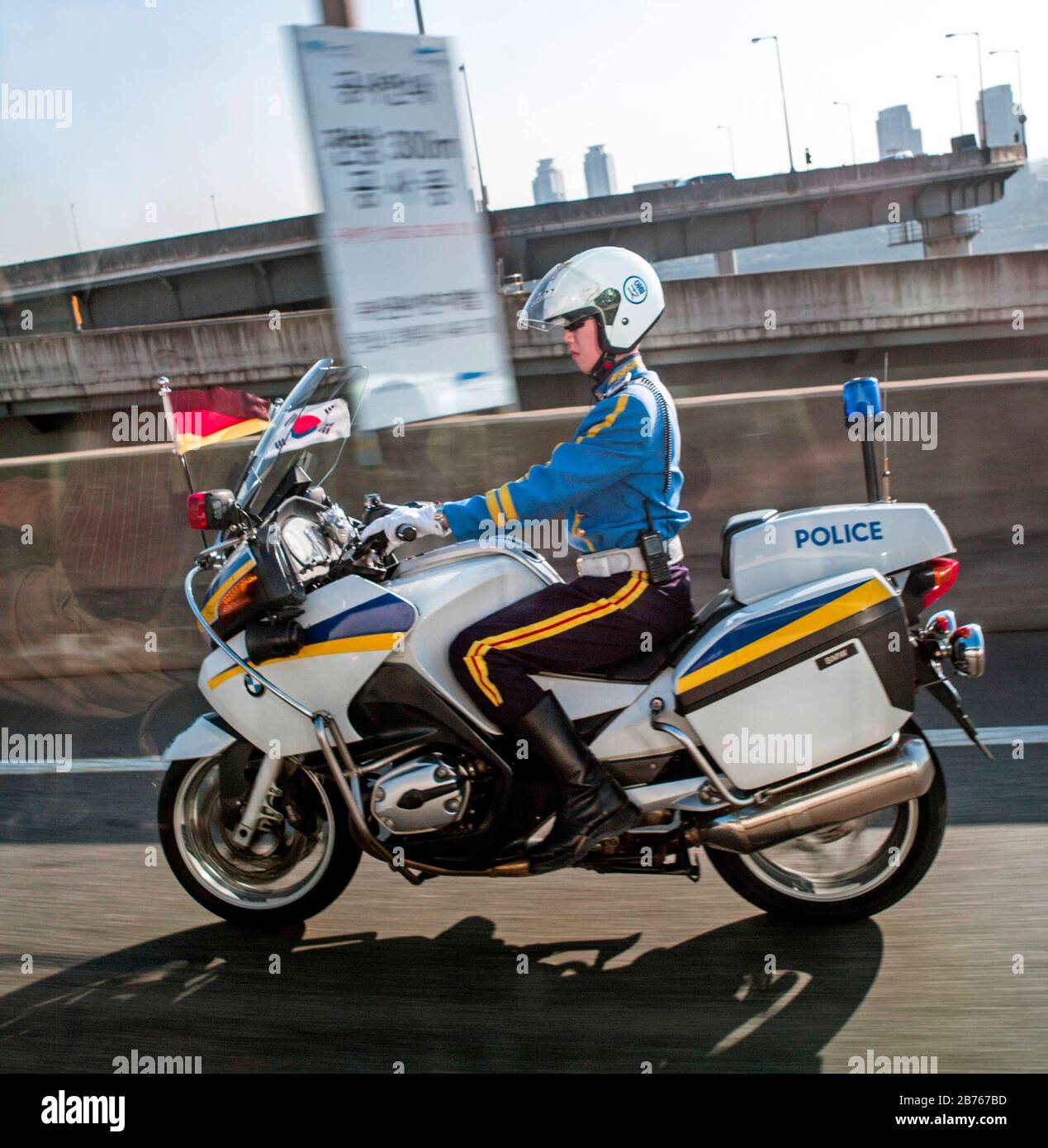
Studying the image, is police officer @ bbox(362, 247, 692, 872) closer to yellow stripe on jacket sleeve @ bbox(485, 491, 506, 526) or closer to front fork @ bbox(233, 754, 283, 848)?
yellow stripe on jacket sleeve @ bbox(485, 491, 506, 526)

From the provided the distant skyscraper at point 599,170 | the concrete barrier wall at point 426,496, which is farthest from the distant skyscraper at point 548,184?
the concrete barrier wall at point 426,496

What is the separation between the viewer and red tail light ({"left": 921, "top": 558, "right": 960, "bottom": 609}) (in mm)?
3492

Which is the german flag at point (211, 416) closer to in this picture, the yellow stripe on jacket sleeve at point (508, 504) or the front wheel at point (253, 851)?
the yellow stripe on jacket sleeve at point (508, 504)

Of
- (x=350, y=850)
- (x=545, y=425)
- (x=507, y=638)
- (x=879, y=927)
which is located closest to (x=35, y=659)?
(x=545, y=425)

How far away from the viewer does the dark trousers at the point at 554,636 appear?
3.54 m

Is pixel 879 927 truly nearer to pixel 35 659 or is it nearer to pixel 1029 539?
pixel 1029 539

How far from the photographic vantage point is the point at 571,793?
11.7 feet

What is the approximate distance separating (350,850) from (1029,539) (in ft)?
13.4

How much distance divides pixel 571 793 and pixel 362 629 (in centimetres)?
77

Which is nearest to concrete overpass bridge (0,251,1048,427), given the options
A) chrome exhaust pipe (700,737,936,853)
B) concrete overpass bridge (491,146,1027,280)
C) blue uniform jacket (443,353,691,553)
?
concrete overpass bridge (491,146,1027,280)

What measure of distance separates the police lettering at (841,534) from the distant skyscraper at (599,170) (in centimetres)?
4140

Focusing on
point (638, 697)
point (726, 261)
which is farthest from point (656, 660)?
point (726, 261)

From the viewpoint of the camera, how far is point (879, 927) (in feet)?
11.9

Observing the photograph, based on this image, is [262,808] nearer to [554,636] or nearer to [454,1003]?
[454,1003]
